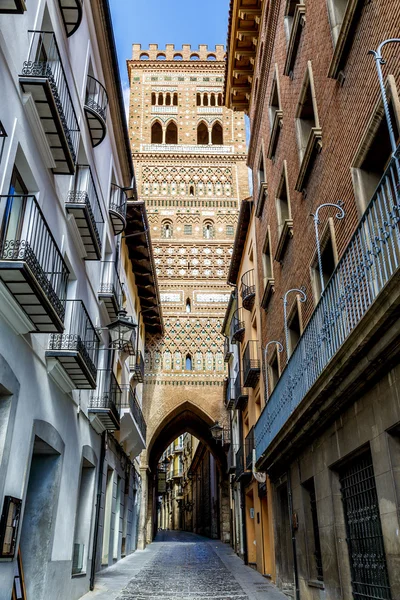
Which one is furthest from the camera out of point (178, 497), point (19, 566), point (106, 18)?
point (178, 497)

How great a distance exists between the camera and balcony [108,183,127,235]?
14705mm

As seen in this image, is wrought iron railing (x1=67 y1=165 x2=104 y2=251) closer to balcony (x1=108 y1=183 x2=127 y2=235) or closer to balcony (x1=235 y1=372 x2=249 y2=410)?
balcony (x1=108 y1=183 x2=127 y2=235)

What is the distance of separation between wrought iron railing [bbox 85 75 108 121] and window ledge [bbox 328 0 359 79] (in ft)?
18.0

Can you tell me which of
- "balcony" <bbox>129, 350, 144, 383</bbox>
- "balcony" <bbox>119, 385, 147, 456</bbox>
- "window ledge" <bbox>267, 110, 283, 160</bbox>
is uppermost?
"window ledge" <bbox>267, 110, 283, 160</bbox>

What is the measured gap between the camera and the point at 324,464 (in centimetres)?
805

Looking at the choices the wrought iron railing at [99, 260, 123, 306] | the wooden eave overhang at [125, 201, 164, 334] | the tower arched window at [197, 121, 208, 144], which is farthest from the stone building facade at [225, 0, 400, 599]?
the tower arched window at [197, 121, 208, 144]

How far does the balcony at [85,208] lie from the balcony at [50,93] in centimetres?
114

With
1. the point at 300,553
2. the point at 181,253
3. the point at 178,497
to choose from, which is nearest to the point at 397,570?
the point at 300,553

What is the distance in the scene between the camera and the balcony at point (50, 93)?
7.40 metres

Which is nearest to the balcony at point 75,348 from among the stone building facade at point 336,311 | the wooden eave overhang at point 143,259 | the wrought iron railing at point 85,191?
the wrought iron railing at point 85,191

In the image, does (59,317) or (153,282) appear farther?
(153,282)

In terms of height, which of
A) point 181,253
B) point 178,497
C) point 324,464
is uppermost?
point 181,253

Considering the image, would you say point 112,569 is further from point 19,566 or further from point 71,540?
point 19,566

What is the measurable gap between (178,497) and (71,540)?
220ft
